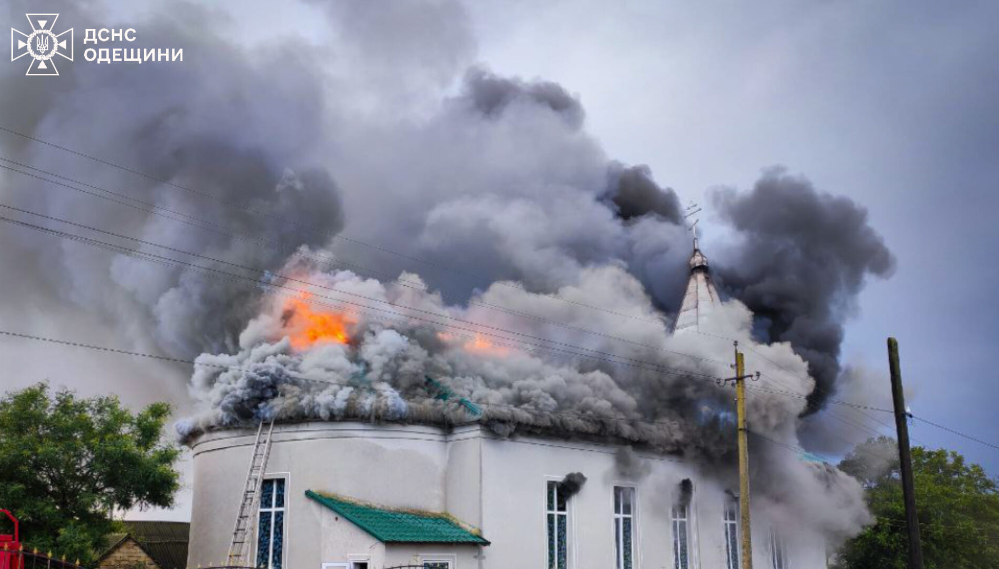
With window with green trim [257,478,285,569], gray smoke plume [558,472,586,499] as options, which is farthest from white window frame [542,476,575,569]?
window with green trim [257,478,285,569]

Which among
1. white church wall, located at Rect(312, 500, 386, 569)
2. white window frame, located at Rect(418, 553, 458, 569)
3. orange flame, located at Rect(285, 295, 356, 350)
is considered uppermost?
orange flame, located at Rect(285, 295, 356, 350)

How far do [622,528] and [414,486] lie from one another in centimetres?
810

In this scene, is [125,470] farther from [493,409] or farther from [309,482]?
[493,409]

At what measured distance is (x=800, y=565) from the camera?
38.3 metres

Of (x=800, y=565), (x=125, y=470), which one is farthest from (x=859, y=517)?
(x=125, y=470)

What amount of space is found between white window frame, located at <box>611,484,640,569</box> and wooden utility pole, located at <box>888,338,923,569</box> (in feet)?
30.9

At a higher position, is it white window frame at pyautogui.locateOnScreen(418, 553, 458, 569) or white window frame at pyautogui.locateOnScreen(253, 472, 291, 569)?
white window frame at pyautogui.locateOnScreen(253, 472, 291, 569)

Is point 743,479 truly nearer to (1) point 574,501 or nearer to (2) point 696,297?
(1) point 574,501

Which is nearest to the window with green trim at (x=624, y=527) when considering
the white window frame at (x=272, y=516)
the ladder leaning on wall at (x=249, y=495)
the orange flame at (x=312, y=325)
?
the orange flame at (x=312, y=325)

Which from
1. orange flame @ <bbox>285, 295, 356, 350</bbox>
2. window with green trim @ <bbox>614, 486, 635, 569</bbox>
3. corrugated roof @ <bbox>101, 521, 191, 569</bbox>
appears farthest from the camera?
corrugated roof @ <bbox>101, 521, 191, 569</bbox>

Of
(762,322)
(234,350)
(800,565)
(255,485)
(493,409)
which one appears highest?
(762,322)

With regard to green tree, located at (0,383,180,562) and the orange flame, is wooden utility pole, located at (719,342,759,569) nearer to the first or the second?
the orange flame

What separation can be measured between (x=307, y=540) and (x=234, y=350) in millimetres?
9751

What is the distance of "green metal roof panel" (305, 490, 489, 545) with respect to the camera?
23130mm
